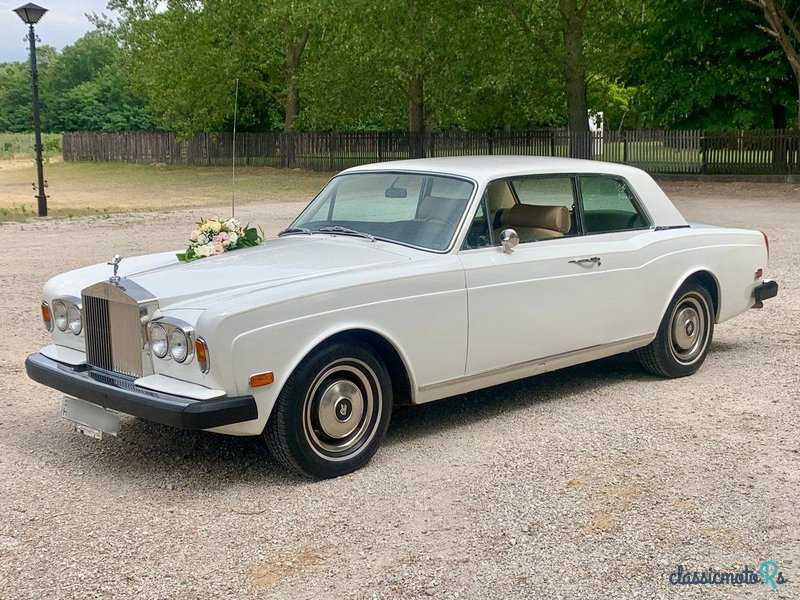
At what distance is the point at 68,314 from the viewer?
221 inches

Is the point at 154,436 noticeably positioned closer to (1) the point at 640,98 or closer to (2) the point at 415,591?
(2) the point at 415,591

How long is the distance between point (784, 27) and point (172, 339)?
3187 cm

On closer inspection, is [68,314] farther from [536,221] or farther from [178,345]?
[536,221]

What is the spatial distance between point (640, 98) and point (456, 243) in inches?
1280

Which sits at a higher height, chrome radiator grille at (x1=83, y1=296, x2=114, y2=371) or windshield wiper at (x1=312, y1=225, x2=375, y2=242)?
windshield wiper at (x1=312, y1=225, x2=375, y2=242)

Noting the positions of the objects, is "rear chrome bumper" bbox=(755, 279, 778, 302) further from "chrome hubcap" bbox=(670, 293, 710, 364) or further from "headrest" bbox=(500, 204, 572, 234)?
"headrest" bbox=(500, 204, 572, 234)

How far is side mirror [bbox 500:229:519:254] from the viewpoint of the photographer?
232 inches

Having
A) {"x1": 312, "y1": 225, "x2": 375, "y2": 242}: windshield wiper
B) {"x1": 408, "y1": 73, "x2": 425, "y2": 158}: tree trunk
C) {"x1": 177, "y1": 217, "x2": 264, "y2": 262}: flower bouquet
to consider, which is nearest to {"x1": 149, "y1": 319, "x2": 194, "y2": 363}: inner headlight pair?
{"x1": 177, "y1": 217, "x2": 264, "y2": 262}: flower bouquet

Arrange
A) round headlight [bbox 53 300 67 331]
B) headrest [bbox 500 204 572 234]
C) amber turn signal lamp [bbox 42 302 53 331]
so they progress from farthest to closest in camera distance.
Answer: headrest [bbox 500 204 572 234] < amber turn signal lamp [bbox 42 302 53 331] < round headlight [bbox 53 300 67 331]


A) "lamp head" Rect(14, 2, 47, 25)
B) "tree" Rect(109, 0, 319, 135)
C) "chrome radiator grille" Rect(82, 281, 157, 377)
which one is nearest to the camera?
"chrome radiator grille" Rect(82, 281, 157, 377)

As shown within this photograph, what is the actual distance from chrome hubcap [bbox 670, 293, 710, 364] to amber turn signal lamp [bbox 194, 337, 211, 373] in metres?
3.69

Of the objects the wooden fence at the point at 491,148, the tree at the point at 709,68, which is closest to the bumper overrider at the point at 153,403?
the wooden fence at the point at 491,148

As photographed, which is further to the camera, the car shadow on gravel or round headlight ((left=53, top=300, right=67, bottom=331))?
round headlight ((left=53, top=300, right=67, bottom=331))

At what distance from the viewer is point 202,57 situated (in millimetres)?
43406
